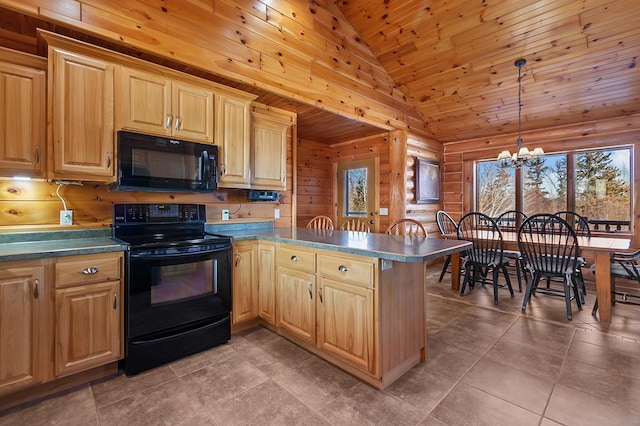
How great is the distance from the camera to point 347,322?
2061mm

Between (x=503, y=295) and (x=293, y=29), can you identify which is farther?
(x=503, y=295)

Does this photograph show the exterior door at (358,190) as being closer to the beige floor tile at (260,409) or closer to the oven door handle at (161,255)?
the oven door handle at (161,255)

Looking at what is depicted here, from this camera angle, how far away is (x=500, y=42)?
368 cm

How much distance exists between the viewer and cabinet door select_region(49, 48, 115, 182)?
2.00 metres

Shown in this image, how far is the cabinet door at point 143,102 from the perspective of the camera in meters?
2.23

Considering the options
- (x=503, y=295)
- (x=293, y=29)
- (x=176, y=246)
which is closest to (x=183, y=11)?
(x=293, y=29)

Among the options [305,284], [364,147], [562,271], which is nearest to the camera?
[305,284]

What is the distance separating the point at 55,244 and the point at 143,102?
1174 mm

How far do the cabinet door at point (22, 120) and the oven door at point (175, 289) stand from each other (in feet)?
2.83

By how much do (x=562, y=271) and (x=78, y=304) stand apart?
4.18 meters

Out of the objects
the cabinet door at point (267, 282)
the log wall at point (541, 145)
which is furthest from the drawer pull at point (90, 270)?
the log wall at point (541, 145)

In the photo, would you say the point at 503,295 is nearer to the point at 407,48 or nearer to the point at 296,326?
the point at 296,326

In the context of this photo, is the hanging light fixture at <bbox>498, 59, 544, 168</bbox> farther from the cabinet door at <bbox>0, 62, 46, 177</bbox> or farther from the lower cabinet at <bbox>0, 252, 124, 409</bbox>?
the cabinet door at <bbox>0, 62, 46, 177</bbox>

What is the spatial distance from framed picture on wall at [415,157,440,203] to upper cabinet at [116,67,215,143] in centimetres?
383
